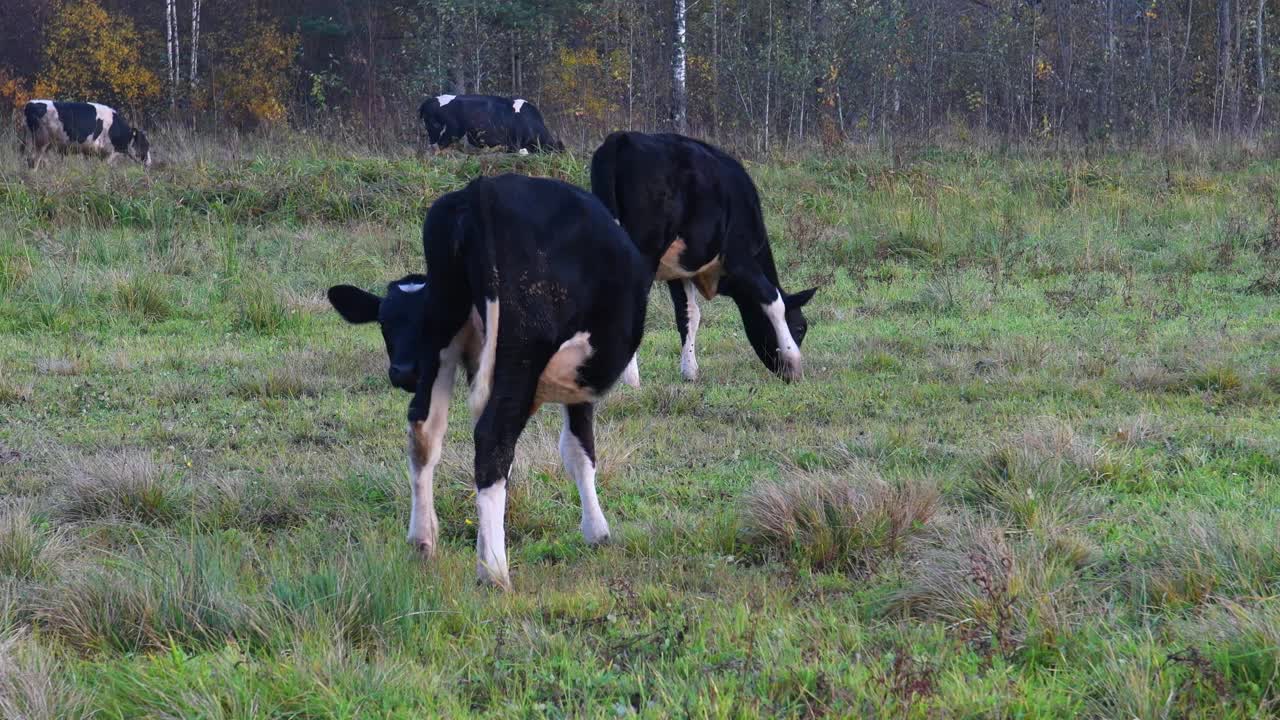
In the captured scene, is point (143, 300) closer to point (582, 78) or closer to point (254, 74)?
point (582, 78)

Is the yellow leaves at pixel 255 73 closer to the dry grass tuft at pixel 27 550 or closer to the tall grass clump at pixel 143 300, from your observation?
the tall grass clump at pixel 143 300

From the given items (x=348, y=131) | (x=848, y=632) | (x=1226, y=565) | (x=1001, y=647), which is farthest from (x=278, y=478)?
(x=348, y=131)

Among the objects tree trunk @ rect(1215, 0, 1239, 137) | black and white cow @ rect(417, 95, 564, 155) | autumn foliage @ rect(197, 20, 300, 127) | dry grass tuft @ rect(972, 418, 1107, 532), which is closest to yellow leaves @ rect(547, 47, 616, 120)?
black and white cow @ rect(417, 95, 564, 155)

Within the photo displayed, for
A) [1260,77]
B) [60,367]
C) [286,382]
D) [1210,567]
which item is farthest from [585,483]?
[1260,77]

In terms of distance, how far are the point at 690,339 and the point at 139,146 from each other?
53.3ft

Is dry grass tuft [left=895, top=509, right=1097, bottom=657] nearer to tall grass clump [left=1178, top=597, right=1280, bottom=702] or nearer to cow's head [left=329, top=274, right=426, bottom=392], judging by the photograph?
tall grass clump [left=1178, top=597, right=1280, bottom=702]

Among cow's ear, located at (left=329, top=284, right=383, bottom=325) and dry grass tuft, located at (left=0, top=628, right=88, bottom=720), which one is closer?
dry grass tuft, located at (left=0, top=628, right=88, bottom=720)

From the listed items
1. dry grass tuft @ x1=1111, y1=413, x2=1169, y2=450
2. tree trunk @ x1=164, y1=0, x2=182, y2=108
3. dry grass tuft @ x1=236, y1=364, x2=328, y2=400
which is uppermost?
tree trunk @ x1=164, y1=0, x2=182, y2=108

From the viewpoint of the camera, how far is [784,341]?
28.8 feet

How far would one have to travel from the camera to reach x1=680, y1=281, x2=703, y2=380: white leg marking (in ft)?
29.8

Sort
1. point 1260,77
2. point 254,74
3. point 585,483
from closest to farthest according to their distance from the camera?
1. point 585,483
2. point 1260,77
3. point 254,74

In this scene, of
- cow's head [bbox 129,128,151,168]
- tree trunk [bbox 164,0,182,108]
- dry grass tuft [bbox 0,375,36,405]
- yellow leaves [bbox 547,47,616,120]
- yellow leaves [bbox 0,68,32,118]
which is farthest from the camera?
tree trunk [bbox 164,0,182,108]

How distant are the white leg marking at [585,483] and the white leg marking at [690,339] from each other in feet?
12.1

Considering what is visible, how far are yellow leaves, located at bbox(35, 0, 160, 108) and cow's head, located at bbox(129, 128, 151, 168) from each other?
8866 millimetres
